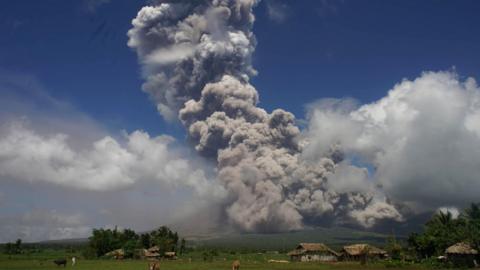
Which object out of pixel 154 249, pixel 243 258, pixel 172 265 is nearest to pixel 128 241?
pixel 154 249

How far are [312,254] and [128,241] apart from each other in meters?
51.2

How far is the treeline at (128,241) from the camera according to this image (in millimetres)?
128000

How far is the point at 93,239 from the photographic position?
130 metres

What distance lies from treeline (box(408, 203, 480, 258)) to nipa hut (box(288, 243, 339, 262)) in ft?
88.2

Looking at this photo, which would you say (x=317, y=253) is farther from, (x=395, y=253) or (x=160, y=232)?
(x=160, y=232)

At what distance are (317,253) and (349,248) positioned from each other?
10.5m

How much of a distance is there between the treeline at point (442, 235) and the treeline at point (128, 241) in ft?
217

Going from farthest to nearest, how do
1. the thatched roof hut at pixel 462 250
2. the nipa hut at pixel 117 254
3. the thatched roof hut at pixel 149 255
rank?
the nipa hut at pixel 117 254
the thatched roof hut at pixel 149 255
the thatched roof hut at pixel 462 250

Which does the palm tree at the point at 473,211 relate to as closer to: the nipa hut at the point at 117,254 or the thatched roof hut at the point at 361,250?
the thatched roof hut at the point at 361,250

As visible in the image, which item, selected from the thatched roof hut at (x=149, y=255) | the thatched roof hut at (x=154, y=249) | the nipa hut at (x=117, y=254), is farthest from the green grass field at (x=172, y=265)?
the thatched roof hut at (x=154, y=249)

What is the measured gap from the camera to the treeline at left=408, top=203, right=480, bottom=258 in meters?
81.0

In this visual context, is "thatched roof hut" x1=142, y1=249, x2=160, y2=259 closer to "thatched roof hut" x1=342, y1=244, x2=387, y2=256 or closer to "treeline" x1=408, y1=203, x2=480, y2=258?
"thatched roof hut" x1=342, y1=244, x2=387, y2=256

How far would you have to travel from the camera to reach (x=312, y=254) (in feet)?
404

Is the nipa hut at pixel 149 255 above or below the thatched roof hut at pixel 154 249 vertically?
below
